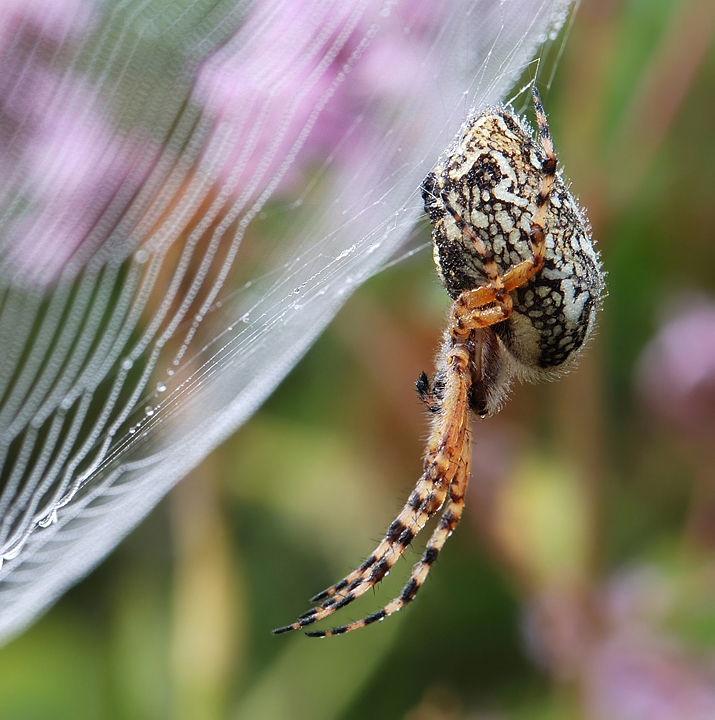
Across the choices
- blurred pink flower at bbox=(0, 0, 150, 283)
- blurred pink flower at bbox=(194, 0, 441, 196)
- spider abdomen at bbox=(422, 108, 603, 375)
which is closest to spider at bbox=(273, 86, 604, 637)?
spider abdomen at bbox=(422, 108, 603, 375)

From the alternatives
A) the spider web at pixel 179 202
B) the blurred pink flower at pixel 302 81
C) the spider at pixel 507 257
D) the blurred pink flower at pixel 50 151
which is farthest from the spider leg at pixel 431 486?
the blurred pink flower at pixel 50 151

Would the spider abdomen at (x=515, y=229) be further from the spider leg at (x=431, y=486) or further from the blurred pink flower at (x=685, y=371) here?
the blurred pink flower at (x=685, y=371)

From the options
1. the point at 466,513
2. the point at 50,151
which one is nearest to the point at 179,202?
the point at 50,151

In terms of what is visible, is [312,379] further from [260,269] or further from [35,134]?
[35,134]

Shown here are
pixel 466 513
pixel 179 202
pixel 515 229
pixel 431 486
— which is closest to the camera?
pixel 515 229

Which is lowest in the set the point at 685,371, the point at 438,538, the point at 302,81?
the point at 438,538

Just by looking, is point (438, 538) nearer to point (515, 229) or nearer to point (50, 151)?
point (515, 229)

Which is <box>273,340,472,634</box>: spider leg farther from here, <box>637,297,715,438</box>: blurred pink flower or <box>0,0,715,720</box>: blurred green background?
<box>637,297,715,438</box>: blurred pink flower
